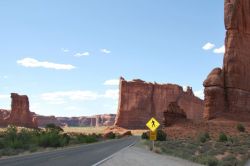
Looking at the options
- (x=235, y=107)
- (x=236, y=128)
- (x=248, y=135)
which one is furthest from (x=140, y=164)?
(x=235, y=107)

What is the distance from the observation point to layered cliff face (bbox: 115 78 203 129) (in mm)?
145875

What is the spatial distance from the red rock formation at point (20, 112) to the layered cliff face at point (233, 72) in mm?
92969

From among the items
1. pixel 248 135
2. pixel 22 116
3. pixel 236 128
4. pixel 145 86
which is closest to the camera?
pixel 248 135

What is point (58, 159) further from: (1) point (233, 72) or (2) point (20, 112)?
(2) point (20, 112)

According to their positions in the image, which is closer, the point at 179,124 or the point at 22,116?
the point at 179,124

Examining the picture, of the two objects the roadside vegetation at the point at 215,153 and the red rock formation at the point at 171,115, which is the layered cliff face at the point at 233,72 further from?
the roadside vegetation at the point at 215,153

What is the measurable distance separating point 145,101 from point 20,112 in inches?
1695

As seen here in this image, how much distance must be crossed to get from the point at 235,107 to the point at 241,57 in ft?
27.9

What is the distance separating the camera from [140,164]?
864 inches

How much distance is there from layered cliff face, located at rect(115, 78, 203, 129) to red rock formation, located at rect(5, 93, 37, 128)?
31.1m

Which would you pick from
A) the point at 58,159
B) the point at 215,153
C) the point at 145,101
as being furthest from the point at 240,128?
the point at 145,101

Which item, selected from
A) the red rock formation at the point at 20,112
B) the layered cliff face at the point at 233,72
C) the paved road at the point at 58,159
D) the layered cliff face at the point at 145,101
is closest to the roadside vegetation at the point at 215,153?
the paved road at the point at 58,159

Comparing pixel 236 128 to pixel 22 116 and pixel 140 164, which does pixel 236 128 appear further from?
pixel 22 116

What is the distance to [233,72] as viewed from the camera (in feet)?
222
